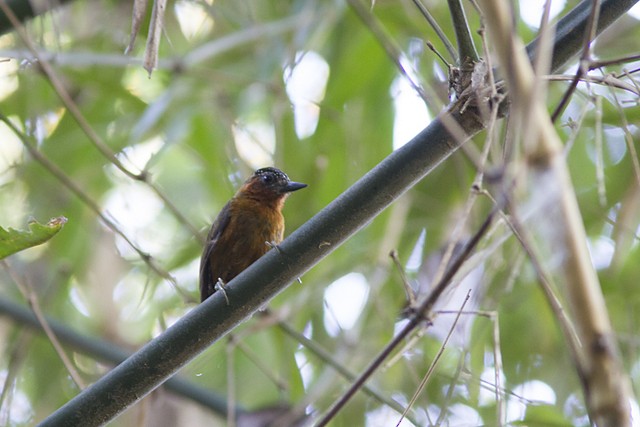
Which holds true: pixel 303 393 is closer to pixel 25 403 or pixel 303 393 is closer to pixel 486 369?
pixel 486 369

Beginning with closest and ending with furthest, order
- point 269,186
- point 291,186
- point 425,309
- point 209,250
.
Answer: point 425,309 < point 209,250 < point 291,186 < point 269,186

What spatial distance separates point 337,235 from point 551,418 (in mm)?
2078

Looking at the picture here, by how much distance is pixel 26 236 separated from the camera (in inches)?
80.0

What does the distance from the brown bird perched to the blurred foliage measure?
0.43 feet

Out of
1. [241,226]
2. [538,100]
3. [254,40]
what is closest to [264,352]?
[241,226]

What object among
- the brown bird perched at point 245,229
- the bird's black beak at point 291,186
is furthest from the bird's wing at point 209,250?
the bird's black beak at point 291,186

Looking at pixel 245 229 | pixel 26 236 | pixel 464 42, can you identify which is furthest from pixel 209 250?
pixel 464 42

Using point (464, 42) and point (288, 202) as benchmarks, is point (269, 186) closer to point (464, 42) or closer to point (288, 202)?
point (288, 202)

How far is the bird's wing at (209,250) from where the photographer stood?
405cm

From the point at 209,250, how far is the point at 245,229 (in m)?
0.20

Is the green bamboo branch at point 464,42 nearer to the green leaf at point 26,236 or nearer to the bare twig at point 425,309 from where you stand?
the bare twig at point 425,309

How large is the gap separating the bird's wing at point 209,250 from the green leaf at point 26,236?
1968 millimetres

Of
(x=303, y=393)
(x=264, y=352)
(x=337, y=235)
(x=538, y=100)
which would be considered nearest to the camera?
(x=538, y=100)

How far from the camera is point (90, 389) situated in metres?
2.01
